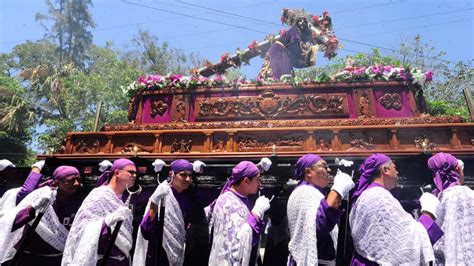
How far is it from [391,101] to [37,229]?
6.19 metres

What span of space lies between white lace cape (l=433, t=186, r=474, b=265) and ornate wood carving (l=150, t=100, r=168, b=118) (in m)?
5.59

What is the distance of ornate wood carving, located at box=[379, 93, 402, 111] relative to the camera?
6273 millimetres

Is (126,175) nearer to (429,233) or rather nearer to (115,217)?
(115,217)

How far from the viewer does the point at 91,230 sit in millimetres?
2902

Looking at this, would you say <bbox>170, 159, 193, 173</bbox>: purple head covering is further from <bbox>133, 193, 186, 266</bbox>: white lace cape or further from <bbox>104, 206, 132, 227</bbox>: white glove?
<bbox>104, 206, 132, 227</bbox>: white glove

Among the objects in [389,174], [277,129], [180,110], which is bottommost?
[389,174]

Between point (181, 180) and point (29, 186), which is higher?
point (181, 180)

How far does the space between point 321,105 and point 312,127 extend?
963mm

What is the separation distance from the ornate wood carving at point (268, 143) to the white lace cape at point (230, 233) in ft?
7.81

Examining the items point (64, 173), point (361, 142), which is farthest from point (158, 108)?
point (361, 142)

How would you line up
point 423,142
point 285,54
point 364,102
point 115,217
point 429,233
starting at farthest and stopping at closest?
point 285,54 → point 364,102 → point 423,142 → point 115,217 → point 429,233

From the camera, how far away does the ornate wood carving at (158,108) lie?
23.3 ft

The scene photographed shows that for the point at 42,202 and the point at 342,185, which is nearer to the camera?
the point at 342,185

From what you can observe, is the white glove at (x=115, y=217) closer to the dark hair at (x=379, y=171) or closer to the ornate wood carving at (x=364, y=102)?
the dark hair at (x=379, y=171)
